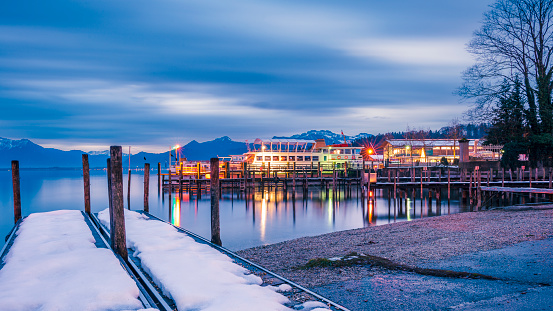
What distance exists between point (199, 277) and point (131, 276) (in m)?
1.34

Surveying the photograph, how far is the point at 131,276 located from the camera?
795 cm

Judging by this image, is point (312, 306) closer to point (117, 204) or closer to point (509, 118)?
point (117, 204)

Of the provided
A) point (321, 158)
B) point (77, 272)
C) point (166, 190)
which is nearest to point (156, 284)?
point (77, 272)

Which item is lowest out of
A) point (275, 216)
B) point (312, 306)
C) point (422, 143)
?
point (275, 216)

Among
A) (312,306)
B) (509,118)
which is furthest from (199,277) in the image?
→ (509,118)

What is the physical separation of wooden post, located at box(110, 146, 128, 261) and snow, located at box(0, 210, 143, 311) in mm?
335

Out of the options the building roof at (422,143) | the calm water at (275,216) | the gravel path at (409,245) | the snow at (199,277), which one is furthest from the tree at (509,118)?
the snow at (199,277)

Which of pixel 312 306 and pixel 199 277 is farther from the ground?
pixel 199 277

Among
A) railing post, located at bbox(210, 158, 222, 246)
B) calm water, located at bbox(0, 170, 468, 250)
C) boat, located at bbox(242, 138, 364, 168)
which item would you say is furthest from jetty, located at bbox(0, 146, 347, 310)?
boat, located at bbox(242, 138, 364, 168)

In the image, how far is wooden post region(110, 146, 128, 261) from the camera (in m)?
9.63

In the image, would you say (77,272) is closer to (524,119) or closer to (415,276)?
(415,276)

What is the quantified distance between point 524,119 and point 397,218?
72.8 feet

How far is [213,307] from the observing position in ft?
20.3

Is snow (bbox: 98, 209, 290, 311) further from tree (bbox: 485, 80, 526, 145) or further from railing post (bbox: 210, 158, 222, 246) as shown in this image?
tree (bbox: 485, 80, 526, 145)
